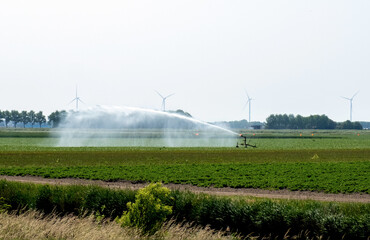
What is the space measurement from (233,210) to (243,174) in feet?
91.1

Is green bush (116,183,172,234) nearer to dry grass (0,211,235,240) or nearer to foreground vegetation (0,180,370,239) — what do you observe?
dry grass (0,211,235,240)

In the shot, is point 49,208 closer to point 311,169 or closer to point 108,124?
point 311,169

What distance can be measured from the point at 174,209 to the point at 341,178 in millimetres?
27919

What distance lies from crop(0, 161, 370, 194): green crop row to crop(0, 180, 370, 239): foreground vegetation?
682 inches

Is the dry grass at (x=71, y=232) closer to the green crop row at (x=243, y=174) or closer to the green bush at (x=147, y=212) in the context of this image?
the green bush at (x=147, y=212)

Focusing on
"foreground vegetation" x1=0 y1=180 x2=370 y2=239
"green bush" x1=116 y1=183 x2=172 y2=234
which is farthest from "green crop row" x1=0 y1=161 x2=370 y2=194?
"green bush" x1=116 y1=183 x2=172 y2=234

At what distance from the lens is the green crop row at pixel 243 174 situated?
47.3 m

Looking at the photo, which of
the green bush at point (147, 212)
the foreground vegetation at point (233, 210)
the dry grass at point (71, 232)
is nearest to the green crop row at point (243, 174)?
the foreground vegetation at point (233, 210)

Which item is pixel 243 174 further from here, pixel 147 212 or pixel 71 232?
pixel 71 232

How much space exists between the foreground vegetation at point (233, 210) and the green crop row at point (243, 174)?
17315mm

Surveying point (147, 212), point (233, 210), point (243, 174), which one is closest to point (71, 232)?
point (147, 212)

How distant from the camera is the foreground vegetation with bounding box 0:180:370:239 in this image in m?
24.9

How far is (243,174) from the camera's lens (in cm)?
5503

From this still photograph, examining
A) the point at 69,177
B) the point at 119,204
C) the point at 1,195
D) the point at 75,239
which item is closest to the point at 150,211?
the point at 75,239
